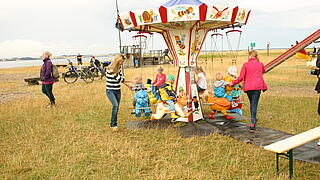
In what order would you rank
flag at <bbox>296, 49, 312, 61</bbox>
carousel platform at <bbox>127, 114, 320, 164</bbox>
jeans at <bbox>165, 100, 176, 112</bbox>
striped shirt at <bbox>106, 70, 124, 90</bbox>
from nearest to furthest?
carousel platform at <bbox>127, 114, 320, 164</bbox>, striped shirt at <bbox>106, 70, 124, 90</bbox>, jeans at <bbox>165, 100, 176, 112</bbox>, flag at <bbox>296, 49, 312, 61</bbox>

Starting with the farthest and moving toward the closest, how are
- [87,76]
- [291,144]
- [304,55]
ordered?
[87,76] → [304,55] → [291,144]

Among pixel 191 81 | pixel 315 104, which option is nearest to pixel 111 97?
pixel 191 81

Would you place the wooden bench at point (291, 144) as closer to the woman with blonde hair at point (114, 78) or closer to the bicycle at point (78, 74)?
the woman with blonde hair at point (114, 78)

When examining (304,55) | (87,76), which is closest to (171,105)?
(304,55)

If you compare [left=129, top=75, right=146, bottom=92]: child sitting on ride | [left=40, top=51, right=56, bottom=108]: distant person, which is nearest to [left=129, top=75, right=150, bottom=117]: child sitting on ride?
[left=129, top=75, right=146, bottom=92]: child sitting on ride

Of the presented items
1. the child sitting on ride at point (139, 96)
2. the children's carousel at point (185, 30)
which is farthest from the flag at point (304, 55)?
the child sitting on ride at point (139, 96)

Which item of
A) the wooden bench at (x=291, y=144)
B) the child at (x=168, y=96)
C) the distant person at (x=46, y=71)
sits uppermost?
the distant person at (x=46, y=71)

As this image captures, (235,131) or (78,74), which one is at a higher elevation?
(78,74)

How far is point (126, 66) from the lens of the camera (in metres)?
27.1

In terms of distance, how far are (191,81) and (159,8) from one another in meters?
2.04

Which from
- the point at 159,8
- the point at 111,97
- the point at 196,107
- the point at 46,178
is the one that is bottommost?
the point at 46,178

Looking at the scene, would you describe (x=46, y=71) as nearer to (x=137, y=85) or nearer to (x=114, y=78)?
(x=137, y=85)

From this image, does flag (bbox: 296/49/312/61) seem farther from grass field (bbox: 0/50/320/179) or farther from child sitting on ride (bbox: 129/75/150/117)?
child sitting on ride (bbox: 129/75/150/117)

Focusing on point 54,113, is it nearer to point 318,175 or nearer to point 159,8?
point 159,8
